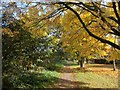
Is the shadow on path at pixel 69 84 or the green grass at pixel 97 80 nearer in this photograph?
the shadow on path at pixel 69 84

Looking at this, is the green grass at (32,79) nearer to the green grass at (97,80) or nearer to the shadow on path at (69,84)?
the shadow on path at (69,84)

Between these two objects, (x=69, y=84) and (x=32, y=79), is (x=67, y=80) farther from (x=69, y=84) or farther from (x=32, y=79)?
(x=32, y=79)

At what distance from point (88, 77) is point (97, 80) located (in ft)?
1.07

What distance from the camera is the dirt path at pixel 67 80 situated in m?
6.60

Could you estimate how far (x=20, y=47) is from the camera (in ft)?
17.5

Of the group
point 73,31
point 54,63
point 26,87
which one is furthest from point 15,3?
point 54,63

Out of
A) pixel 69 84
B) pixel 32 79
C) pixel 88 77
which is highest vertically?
pixel 32 79

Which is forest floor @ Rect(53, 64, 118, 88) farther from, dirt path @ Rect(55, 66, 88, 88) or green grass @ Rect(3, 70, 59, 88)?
green grass @ Rect(3, 70, 59, 88)

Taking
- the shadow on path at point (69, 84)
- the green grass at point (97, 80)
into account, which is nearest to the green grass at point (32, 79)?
the shadow on path at point (69, 84)

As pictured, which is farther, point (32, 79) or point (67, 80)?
point (67, 80)

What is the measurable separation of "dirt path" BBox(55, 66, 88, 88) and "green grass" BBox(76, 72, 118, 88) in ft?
0.66

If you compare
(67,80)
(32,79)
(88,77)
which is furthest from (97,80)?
(32,79)

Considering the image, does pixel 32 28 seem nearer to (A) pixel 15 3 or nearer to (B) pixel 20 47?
(A) pixel 15 3

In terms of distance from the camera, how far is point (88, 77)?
24.8 feet
